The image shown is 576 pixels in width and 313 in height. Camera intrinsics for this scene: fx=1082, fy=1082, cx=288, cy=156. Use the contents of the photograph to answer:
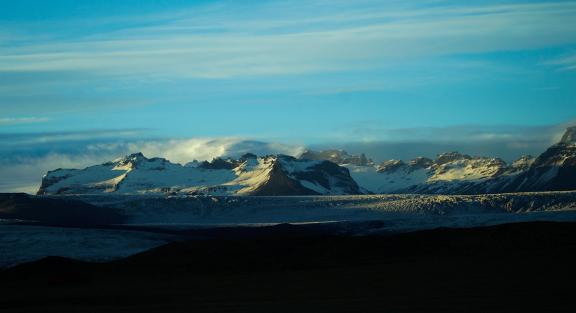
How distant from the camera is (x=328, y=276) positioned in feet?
235

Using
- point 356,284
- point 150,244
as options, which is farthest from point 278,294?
point 150,244

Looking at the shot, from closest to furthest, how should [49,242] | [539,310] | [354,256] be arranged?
1. [539,310]
2. [354,256]
3. [49,242]

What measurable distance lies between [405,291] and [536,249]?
945 inches

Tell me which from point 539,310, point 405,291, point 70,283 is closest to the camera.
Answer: point 539,310

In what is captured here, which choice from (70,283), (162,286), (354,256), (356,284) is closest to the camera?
(356,284)

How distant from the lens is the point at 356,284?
65.0 metres

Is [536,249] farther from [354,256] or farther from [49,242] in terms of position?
[49,242]

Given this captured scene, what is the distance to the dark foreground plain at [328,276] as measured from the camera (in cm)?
5466

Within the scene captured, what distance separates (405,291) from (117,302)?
16264mm

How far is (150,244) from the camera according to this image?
126062mm

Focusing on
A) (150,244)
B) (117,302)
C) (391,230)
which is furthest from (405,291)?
(391,230)

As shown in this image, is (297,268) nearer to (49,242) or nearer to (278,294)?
(278,294)

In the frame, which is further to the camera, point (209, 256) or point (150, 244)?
point (150, 244)

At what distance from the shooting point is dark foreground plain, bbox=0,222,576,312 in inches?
2152
